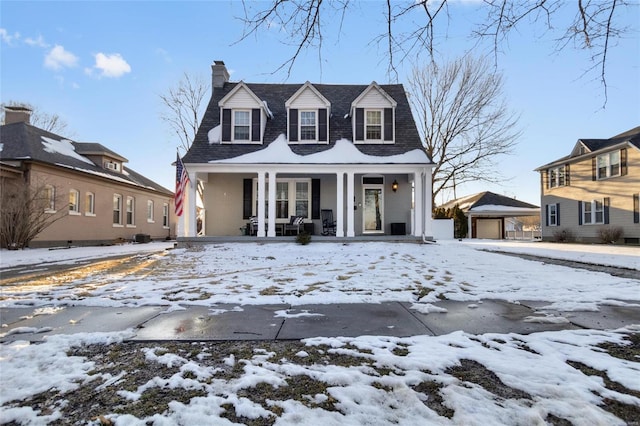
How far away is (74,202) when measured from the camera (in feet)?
49.3

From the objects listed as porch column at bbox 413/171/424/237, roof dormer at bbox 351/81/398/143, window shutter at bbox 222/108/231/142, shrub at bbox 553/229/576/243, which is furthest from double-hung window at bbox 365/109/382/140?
shrub at bbox 553/229/576/243

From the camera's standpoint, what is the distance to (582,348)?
102 inches

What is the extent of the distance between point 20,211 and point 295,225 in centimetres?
961

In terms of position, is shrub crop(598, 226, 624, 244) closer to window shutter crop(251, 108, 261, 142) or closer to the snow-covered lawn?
the snow-covered lawn

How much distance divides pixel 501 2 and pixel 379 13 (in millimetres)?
1176

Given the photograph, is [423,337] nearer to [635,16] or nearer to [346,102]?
[635,16]

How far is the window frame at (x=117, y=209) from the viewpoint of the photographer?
1786cm

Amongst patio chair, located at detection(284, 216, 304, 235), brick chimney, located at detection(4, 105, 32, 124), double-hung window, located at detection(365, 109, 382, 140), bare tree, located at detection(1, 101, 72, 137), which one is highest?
bare tree, located at detection(1, 101, 72, 137)

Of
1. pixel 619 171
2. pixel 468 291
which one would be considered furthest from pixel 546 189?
pixel 468 291

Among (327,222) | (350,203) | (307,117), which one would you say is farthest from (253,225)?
(307,117)

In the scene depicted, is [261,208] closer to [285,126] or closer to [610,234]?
[285,126]

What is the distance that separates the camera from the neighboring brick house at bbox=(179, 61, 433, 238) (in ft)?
39.9

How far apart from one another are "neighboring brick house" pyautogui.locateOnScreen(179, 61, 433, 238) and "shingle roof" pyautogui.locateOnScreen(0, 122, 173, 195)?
6123 millimetres

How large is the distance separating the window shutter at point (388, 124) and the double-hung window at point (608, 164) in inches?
546
